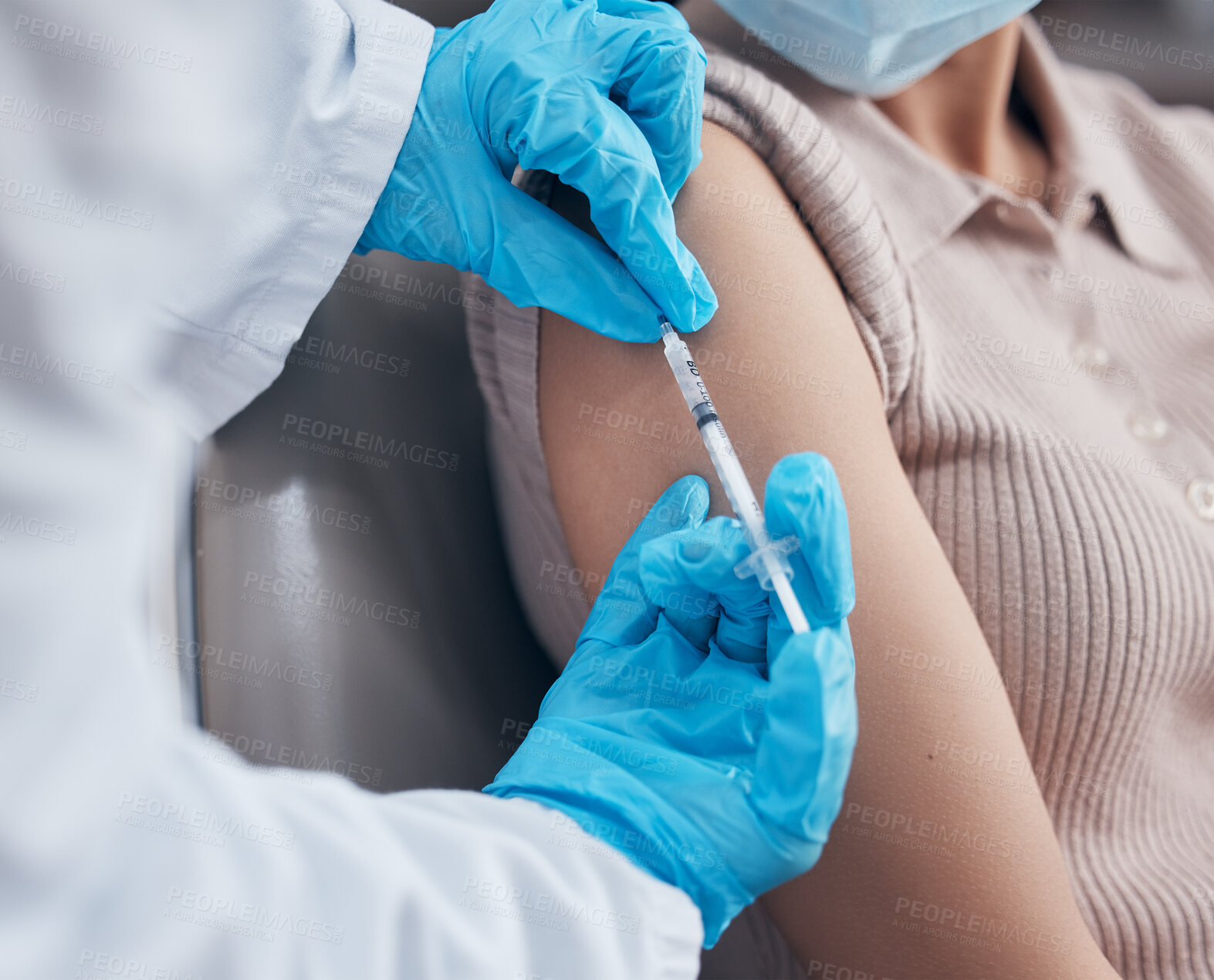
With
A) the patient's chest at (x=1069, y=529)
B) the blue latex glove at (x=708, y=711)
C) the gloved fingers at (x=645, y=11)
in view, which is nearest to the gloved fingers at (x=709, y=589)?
the blue latex glove at (x=708, y=711)

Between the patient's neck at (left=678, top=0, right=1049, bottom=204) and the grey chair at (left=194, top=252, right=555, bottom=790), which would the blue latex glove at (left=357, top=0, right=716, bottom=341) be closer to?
the grey chair at (left=194, top=252, right=555, bottom=790)

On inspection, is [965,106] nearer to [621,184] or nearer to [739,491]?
[621,184]

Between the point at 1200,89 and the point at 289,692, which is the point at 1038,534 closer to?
the point at 289,692

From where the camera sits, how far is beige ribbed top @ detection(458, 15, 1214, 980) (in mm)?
769

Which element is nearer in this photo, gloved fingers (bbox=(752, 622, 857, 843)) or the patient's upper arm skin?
gloved fingers (bbox=(752, 622, 857, 843))

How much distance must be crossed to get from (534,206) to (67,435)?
428mm

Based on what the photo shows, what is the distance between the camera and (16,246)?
54 cm

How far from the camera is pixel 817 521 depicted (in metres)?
0.58

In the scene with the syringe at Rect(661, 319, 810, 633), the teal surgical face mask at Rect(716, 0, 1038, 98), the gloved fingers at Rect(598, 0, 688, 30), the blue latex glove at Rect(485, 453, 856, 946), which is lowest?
the blue latex glove at Rect(485, 453, 856, 946)

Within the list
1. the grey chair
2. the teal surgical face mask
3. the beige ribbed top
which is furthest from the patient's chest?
the grey chair

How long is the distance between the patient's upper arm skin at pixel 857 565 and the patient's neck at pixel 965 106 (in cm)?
39

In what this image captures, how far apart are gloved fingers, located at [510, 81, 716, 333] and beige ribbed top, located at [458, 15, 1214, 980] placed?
0.13m

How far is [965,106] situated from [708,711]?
2.96 feet

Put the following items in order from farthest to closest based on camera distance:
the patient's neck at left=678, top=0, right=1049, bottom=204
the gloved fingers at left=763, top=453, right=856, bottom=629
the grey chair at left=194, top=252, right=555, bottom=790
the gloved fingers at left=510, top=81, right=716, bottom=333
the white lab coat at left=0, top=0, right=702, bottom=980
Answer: the patient's neck at left=678, top=0, right=1049, bottom=204 < the grey chair at left=194, top=252, right=555, bottom=790 < the gloved fingers at left=510, top=81, right=716, bottom=333 < the gloved fingers at left=763, top=453, right=856, bottom=629 < the white lab coat at left=0, top=0, right=702, bottom=980
